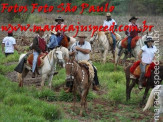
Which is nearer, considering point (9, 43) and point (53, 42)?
point (53, 42)

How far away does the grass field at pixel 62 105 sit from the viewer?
30.3 feet

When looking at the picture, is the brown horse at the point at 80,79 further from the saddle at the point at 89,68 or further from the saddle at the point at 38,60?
the saddle at the point at 38,60

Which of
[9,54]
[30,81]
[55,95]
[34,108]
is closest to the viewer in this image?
[34,108]

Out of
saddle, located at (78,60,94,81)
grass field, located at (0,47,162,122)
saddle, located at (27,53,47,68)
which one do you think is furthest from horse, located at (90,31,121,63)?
saddle, located at (78,60,94,81)

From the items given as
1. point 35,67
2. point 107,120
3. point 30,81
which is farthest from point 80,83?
point 30,81

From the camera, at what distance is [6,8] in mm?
28234

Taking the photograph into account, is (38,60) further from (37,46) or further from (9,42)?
(9,42)

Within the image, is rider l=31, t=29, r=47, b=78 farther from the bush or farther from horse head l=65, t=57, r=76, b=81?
the bush

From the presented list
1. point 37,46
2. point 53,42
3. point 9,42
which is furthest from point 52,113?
point 9,42

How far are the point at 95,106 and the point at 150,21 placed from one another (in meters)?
20.8

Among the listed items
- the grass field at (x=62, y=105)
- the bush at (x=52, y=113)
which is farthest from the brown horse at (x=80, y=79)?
the bush at (x=52, y=113)

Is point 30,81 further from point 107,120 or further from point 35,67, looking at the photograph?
point 107,120

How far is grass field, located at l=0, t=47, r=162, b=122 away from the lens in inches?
364

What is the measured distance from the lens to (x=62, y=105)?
10969 mm
